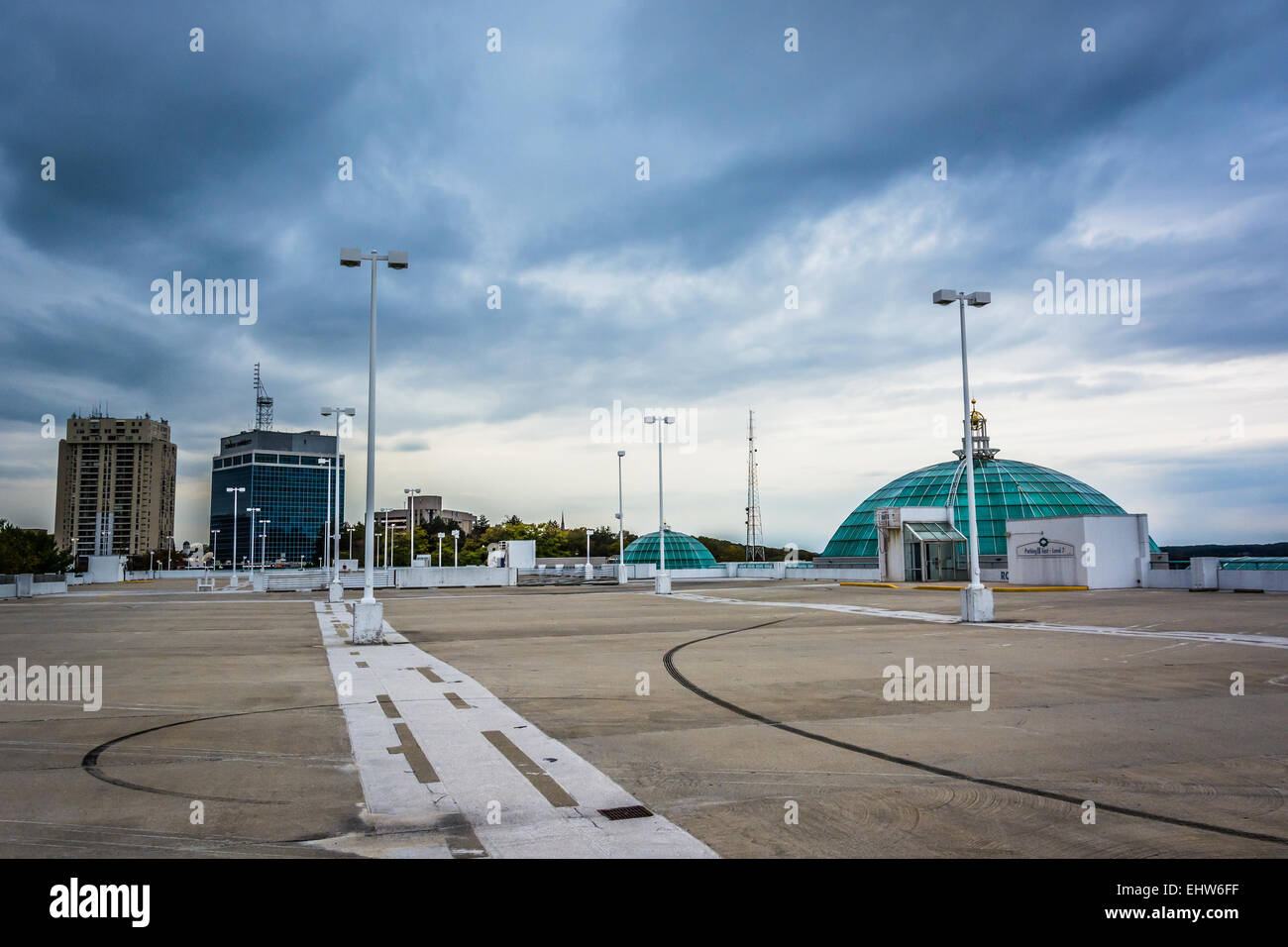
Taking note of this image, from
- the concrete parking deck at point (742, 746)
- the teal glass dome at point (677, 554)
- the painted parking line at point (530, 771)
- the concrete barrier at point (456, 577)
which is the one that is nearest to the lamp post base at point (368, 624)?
the concrete parking deck at point (742, 746)

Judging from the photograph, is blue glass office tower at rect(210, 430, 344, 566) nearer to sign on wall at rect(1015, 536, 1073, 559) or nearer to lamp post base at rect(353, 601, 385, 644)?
sign on wall at rect(1015, 536, 1073, 559)

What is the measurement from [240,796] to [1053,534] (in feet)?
126

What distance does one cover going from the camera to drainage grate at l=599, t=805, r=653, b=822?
541cm

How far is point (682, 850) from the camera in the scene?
4711 mm

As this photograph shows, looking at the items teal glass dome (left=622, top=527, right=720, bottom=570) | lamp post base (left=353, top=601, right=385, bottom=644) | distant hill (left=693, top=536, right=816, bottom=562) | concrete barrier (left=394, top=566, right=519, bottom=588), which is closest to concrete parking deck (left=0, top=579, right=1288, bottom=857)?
lamp post base (left=353, top=601, right=385, bottom=644)

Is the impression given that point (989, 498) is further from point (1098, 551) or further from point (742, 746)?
point (742, 746)

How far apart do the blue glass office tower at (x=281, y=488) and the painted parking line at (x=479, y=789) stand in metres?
175

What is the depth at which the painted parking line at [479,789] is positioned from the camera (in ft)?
16.1

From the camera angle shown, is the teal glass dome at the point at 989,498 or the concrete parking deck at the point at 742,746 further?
the teal glass dome at the point at 989,498

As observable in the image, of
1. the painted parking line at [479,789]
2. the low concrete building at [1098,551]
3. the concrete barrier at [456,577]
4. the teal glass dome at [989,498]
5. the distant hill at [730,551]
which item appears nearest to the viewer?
the painted parking line at [479,789]

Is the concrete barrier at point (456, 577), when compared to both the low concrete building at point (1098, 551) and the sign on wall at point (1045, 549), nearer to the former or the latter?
the sign on wall at point (1045, 549)
